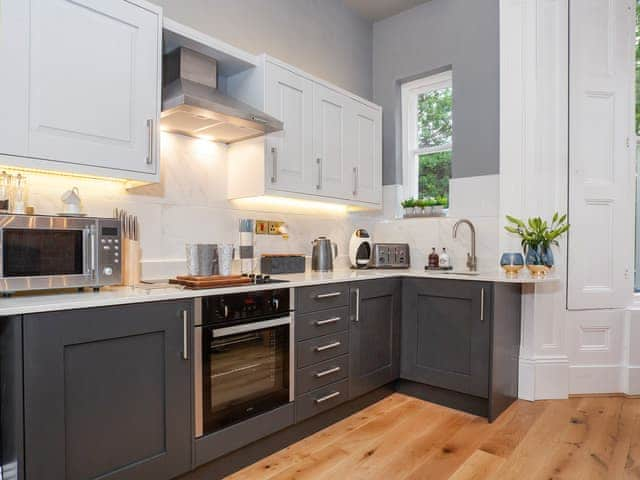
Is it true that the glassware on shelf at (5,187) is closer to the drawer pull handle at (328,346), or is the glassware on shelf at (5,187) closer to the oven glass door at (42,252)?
the oven glass door at (42,252)

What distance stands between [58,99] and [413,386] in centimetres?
263

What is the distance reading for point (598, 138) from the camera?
2969 millimetres

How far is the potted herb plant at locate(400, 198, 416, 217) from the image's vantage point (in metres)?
3.56

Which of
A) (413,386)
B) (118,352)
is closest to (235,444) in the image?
(118,352)

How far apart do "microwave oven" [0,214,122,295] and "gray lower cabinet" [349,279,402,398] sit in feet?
4.46

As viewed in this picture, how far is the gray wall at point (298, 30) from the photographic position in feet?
8.55

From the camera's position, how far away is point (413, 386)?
2.93m

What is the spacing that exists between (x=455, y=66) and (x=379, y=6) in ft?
2.96

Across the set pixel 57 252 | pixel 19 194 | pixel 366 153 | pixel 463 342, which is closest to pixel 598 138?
pixel 366 153

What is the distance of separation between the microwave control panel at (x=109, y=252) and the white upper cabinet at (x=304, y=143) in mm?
935

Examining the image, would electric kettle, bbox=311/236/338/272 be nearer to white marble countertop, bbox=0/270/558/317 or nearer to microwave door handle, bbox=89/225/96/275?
white marble countertop, bbox=0/270/558/317

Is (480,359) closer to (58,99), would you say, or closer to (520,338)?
(520,338)

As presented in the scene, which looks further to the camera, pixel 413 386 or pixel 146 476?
pixel 413 386

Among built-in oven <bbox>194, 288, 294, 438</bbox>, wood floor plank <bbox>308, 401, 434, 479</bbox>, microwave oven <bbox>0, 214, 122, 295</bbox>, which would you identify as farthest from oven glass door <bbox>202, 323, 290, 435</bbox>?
microwave oven <bbox>0, 214, 122, 295</bbox>
